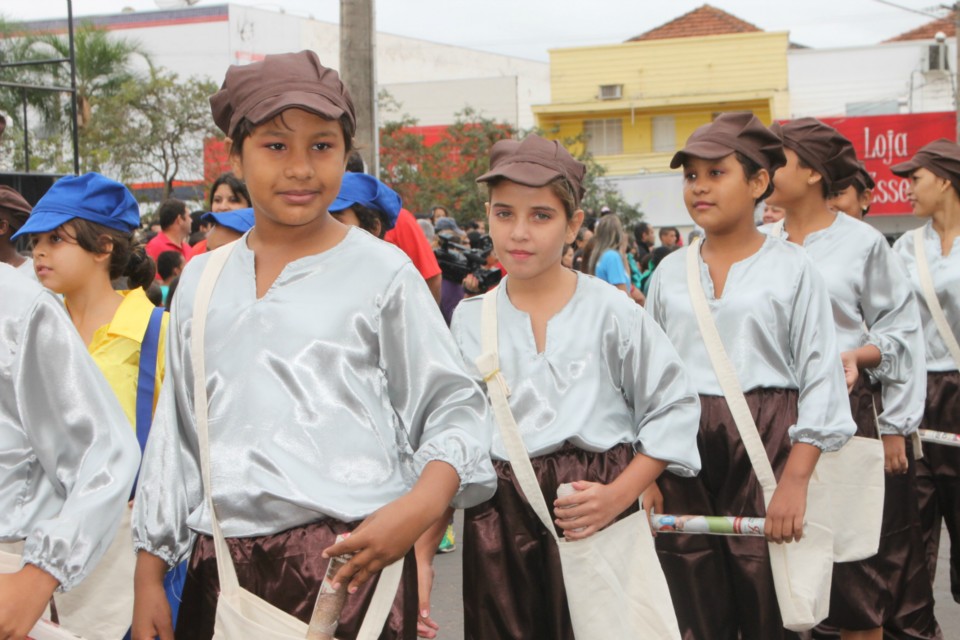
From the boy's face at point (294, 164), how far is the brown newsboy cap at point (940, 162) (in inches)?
164

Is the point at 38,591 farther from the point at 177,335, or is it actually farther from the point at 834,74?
the point at 834,74

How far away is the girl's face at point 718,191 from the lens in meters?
4.46

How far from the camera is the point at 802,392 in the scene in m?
4.31

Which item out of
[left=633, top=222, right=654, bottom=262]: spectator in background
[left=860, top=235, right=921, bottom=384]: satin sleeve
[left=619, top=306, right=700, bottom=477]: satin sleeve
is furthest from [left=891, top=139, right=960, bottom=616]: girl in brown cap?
[left=633, top=222, right=654, bottom=262]: spectator in background

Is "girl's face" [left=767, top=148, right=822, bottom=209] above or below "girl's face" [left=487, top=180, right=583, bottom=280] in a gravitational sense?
above

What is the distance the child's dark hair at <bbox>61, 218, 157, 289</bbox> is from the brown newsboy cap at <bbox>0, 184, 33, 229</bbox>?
499mm

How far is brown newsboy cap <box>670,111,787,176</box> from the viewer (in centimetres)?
443

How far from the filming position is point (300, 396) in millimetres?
2678

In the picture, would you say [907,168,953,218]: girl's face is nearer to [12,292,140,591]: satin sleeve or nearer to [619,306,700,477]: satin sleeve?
[619,306,700,477]: satin sleeve

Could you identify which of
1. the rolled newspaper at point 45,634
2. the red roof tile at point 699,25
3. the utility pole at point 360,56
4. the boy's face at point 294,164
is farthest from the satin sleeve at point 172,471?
the red roof tile at point 699,25

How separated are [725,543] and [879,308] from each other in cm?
136

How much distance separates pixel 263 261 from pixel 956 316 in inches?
165

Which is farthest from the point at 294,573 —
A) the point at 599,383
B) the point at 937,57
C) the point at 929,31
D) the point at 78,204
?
the point at 929,31

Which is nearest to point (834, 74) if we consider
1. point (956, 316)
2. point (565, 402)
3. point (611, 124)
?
point (611, 124)
